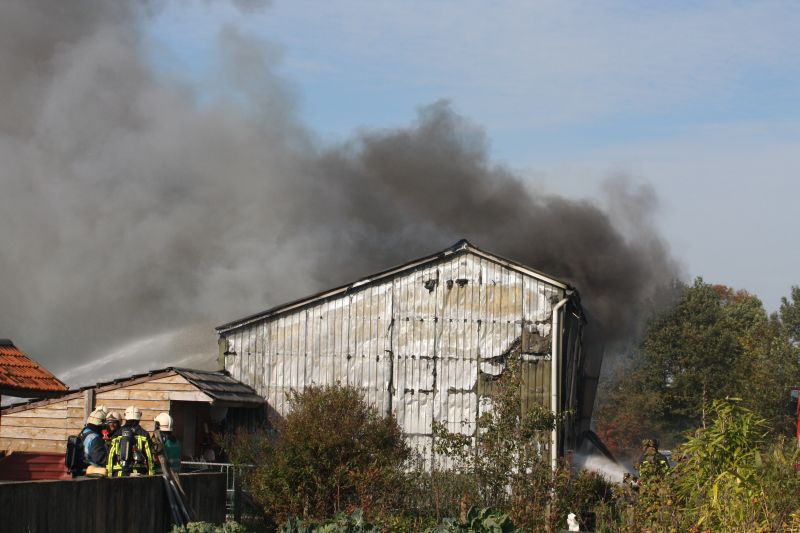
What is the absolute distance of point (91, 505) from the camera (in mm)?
13000

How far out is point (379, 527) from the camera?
14875 millimetres

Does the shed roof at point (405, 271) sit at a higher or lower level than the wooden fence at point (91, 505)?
higher

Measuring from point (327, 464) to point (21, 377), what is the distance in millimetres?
5960

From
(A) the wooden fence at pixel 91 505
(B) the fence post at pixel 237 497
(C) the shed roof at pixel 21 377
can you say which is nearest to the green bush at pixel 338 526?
(A) the wooden fence at pixel 91 505

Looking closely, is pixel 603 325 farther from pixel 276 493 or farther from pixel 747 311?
pixel 747 311

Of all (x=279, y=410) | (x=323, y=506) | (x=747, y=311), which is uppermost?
(x=747, y=311)

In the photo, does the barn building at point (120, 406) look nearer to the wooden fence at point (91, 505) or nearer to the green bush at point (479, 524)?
the wooden fence at point (91, 505)

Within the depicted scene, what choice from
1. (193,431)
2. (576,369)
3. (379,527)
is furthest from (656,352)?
(379,527)

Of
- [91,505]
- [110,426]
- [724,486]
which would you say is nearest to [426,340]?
[110,426]

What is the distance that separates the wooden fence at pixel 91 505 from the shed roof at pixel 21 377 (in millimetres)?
2627

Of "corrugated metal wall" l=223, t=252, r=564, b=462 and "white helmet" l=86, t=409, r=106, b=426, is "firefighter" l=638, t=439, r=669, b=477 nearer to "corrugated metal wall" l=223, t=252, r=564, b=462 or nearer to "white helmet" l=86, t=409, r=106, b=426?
"white helmet" l=86, t=409, r=106, b=426

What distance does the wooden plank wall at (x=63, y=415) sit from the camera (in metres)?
24.2

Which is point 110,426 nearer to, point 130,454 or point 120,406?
point 130,454

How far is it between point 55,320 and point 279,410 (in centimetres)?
4339
